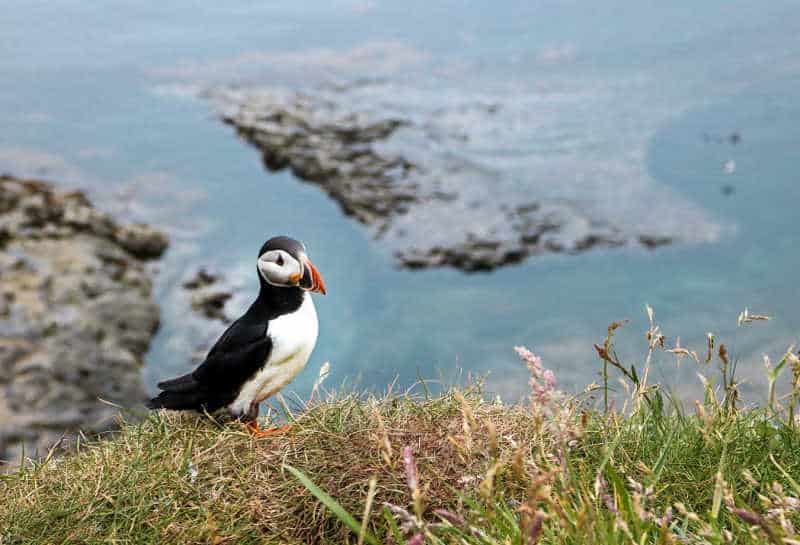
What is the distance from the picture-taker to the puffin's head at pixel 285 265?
430 centimetres

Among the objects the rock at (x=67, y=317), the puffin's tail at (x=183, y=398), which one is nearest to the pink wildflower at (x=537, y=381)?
the puffin's tail at (x=183, y=398)

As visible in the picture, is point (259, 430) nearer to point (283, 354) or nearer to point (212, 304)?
point (283, 354)

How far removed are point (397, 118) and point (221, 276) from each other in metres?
5.00

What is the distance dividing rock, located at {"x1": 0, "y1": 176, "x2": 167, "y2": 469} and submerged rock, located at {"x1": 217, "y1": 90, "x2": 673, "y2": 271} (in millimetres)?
2580

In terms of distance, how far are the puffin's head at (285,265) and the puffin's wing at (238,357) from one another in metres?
0.25

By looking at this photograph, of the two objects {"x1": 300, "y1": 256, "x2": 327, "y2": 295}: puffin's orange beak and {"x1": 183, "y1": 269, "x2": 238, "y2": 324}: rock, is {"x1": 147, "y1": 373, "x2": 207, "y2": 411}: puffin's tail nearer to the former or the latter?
{"x1": 300, "y1": 256, "x2": 327, "y2": 295}: puffin's orange beak

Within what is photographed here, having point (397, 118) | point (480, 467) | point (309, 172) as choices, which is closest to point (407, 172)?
point (309, 172)

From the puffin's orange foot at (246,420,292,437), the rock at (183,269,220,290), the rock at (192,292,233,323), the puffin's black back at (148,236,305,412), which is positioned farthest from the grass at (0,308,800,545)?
the rock at (183,269,220,290)

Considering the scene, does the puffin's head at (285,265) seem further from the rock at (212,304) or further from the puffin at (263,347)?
the rock at (212,304)

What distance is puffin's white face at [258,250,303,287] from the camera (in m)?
4.30

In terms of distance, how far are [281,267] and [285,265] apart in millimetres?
20

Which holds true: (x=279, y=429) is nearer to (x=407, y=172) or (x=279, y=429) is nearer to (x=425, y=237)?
(x=425, y=237)

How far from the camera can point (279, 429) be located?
14.5 ft

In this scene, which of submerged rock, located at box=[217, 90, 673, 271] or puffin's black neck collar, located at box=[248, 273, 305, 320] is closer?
puffin's black neck collar, located at box=[248, 273, 305, 320]
